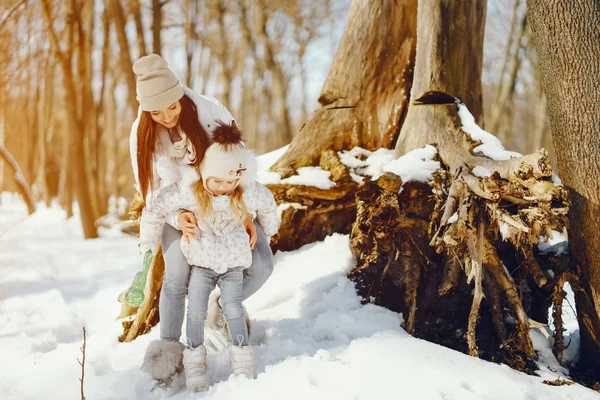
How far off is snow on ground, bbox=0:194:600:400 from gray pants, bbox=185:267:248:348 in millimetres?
239

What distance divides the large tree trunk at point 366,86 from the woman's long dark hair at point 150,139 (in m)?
1.39

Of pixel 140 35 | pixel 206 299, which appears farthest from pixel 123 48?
pixel 206 299

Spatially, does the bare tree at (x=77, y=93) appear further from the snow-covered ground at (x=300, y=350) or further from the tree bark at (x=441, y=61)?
the tree bark at (x=441, y=61)

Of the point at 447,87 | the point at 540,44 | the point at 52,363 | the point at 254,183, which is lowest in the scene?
the point at 52,363

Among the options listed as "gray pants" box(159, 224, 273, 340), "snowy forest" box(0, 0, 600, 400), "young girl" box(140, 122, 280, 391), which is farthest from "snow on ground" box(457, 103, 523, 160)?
"gray pants" box(159, 224, 273, 340)

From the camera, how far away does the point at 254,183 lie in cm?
272

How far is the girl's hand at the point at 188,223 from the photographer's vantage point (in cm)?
258

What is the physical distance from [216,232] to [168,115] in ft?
2.38

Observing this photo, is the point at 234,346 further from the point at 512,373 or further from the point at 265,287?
the point at 512,373

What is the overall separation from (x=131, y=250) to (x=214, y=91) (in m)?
14.5

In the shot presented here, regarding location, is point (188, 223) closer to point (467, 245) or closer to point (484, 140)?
point (467, 245)

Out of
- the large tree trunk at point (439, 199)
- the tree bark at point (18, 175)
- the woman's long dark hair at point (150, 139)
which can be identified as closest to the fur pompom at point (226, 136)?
the woman's long dark hair at point (150, 139)

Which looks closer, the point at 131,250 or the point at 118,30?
the point at 131,250

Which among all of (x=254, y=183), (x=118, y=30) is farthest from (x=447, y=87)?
(x=118, y=30)
